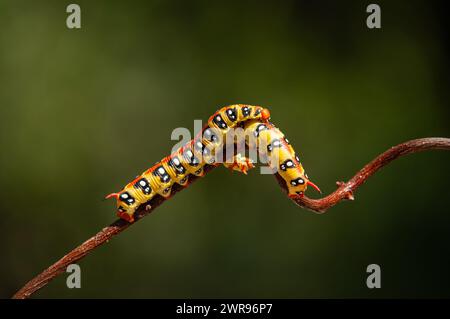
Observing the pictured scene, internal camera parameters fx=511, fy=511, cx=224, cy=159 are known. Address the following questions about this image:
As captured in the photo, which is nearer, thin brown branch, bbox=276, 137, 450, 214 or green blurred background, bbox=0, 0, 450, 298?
thin brown branch, bbox=276, 137, 450, 214

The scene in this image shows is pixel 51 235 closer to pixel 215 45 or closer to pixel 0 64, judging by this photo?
pixel 0 64

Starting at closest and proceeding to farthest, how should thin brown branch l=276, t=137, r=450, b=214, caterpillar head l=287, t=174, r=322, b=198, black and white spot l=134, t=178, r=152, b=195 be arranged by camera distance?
thin brown branch l=276, t=137, r=450, b=214 < caterpillar head l=287, t=174, r=322, b=198 < black and white spot l=134, t=178, r=152, b=195

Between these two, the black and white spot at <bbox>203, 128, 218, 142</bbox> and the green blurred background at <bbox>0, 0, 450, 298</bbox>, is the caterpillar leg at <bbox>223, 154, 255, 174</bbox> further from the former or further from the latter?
the green blurred background at <bbox>0, 0, 450, 298</bbox>

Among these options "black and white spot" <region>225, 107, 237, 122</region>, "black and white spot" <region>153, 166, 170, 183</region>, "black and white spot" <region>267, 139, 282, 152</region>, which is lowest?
"black and white spot" <region>153, 166, 170, 183</region>

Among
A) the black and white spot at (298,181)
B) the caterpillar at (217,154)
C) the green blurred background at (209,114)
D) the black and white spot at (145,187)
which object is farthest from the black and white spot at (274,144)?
the green blurred background at (209,114)

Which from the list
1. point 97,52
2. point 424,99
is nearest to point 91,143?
point 97,52

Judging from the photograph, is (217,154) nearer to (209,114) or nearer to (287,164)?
(287,164)

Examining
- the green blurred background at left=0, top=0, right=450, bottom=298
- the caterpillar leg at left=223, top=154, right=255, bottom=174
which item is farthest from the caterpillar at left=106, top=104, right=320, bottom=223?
the green blurred background at left=0, top=0, right=450, bottom=298

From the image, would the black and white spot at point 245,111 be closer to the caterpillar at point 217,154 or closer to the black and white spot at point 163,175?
the caterpillar at point 217,154
